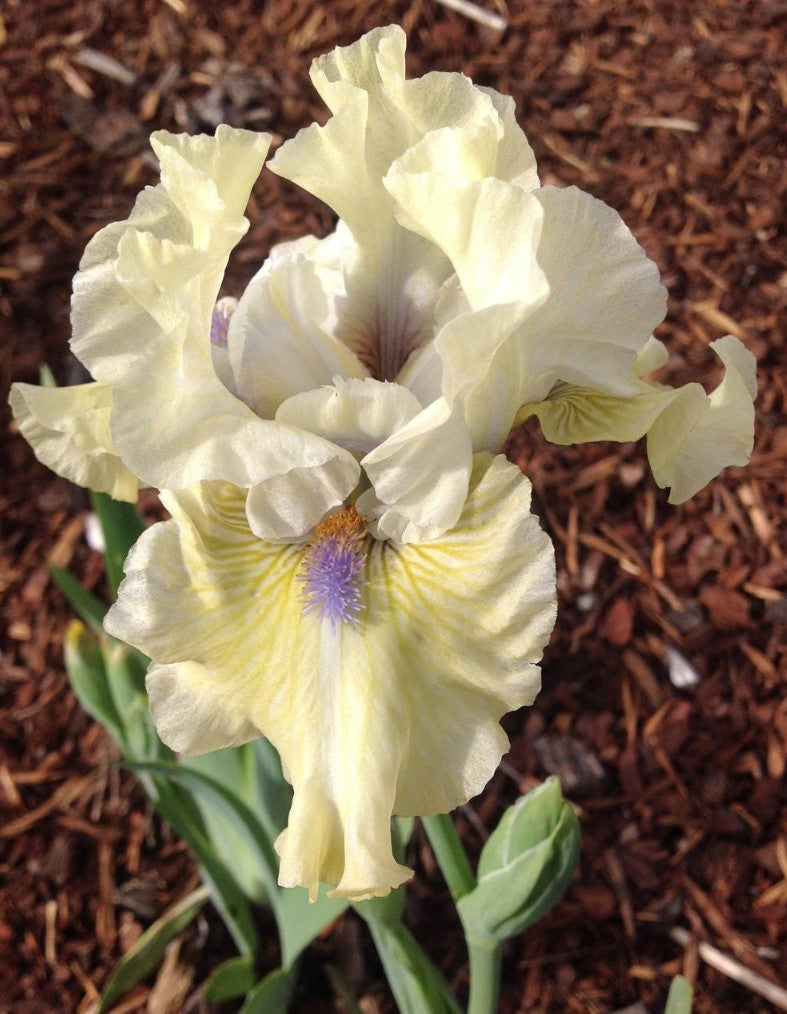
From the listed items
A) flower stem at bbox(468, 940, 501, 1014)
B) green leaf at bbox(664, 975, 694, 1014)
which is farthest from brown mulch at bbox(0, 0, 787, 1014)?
green leaf at bbox(664, 975, 694, 1014)

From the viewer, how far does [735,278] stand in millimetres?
2236

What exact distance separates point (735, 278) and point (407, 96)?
1.52 m

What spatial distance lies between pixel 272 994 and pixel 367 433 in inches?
35.0

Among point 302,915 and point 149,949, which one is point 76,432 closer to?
point 302,915

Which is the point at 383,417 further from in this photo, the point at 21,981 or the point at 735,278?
the point at 735,278

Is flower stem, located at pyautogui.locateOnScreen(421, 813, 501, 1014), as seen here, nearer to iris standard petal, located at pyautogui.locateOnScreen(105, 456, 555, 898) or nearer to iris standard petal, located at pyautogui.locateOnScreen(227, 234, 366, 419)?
iris standard petal, located at pyautogui.locateOnScreen(105, 456, 555, 898)

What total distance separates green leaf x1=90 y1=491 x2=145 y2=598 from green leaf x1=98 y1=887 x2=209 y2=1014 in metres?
0.56

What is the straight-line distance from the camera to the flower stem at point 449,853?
1112 millimetres

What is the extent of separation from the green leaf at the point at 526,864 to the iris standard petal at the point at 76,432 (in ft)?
1.72

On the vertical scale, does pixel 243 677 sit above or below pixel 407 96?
below

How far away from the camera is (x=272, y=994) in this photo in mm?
1403

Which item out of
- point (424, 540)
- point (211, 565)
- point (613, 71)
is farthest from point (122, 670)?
point (613, 71)

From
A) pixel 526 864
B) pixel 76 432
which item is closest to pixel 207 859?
pixel 526 864

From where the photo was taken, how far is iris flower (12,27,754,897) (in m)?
0.83
